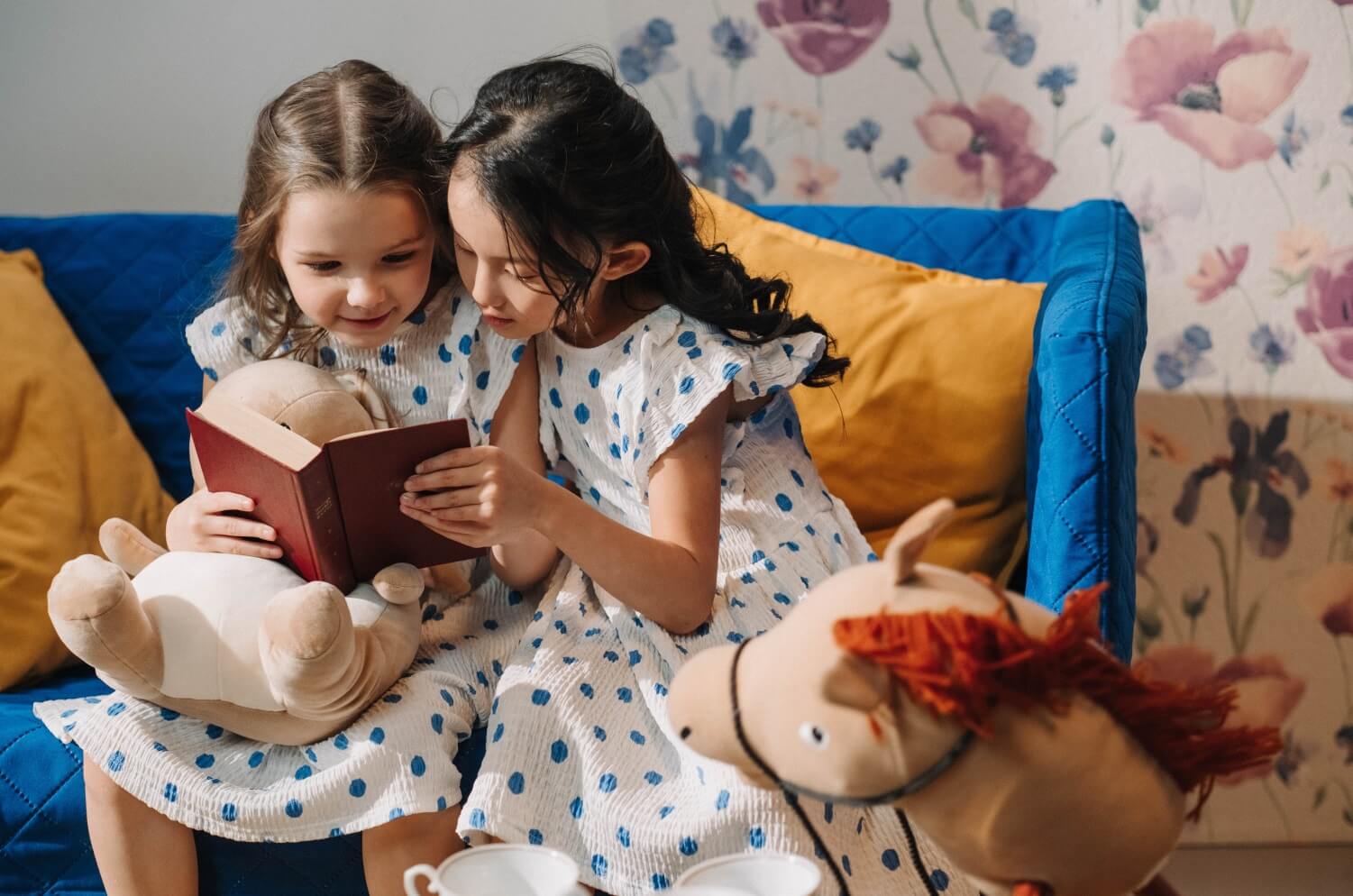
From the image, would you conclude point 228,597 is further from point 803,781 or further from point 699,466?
point 803,781

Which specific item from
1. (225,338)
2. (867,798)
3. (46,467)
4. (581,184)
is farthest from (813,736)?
(46,467)

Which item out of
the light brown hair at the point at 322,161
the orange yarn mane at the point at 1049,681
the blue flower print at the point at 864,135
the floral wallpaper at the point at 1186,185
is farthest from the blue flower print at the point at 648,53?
the orange yarn mane at the point at 1049,681

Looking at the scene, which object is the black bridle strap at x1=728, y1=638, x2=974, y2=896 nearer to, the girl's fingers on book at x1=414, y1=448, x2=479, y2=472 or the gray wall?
the girl's fingers on book at x1=414, y1=448, x2=479, y2=472

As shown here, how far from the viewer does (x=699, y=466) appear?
1.16 meters

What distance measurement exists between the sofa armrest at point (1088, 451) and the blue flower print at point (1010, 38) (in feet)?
1.99

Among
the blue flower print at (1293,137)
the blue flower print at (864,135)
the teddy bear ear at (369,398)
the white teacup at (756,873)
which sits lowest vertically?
the white teacup at (756,873)

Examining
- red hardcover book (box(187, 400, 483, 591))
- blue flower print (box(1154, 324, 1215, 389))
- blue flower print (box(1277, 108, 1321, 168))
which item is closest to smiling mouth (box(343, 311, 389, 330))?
red hardcover book (box(187, 400, 483, 591))

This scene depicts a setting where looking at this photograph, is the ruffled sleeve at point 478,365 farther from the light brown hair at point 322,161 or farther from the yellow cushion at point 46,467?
the yellow cushion at point 46,467

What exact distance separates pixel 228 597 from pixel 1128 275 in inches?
35.6

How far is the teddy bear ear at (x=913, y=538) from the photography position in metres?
0.67

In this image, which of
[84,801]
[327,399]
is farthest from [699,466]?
[84,801]

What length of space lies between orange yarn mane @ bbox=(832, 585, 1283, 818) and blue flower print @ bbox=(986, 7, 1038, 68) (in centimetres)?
119

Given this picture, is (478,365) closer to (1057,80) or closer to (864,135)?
(864,135)

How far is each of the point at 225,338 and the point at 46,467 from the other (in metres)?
0.29
